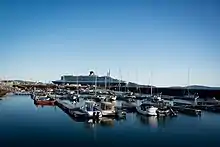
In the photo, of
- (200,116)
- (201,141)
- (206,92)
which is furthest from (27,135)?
(206,92)

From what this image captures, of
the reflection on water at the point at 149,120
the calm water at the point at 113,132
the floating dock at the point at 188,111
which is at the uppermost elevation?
the floating dock at the point at 188,111

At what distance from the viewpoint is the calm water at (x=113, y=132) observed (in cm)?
2108

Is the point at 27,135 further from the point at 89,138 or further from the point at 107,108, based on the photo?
the point at 107,108

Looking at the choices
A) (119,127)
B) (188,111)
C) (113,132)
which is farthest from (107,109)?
(188,111)

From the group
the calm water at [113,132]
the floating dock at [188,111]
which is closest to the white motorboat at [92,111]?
the calm water at [113,132]

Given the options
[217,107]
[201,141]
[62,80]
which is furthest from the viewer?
[62,80]

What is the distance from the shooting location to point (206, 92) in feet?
202

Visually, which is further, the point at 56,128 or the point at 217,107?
the point at 217,107

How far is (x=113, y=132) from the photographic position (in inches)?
957

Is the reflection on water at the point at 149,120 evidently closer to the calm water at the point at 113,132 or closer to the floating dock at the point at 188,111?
the calm water at the point at 113,132

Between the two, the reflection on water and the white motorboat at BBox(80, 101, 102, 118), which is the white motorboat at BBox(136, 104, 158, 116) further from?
the white motorboat at BBox(80, 101, 102, 118)

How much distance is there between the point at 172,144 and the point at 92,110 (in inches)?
461

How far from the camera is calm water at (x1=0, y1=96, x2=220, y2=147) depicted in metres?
21.1

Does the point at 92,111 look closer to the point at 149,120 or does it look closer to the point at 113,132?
the point at 149,120
